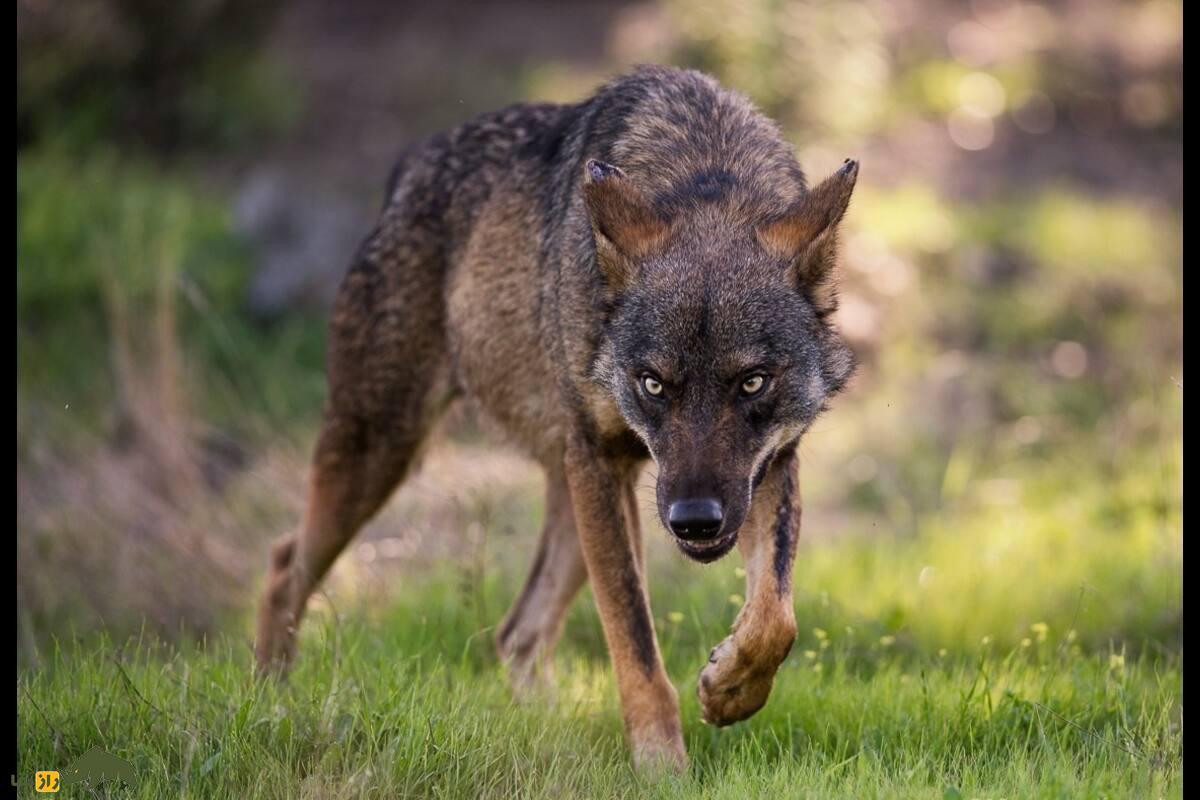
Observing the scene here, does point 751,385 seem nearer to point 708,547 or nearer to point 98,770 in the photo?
point 708,547

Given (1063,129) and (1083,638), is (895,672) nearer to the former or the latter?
(1083,638)

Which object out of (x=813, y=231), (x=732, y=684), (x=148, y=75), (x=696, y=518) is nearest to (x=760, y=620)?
(x=732, y=684)

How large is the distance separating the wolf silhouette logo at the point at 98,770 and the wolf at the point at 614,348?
942 mm

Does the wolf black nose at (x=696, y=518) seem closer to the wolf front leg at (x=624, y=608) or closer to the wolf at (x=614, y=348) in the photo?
the wolf at (x=614, y=348)

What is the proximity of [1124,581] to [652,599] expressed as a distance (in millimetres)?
2156

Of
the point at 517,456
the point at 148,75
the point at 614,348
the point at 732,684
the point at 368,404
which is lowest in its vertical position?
the point at 732,684

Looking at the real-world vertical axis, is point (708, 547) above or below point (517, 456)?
below

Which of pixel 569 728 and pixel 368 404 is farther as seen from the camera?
pixel 368 404

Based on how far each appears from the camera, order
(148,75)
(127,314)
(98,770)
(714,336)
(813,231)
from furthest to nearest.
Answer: (148,75), (127,314), (813,231), (714,336), (98,770)

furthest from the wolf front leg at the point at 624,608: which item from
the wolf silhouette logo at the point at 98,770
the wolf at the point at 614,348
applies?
the wolf silhouette logo at the point at 98,770

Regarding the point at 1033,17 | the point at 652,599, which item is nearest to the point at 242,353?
the point at 652,599

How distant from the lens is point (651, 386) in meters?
4.76

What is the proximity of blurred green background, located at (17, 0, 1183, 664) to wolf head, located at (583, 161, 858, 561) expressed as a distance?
1827mm

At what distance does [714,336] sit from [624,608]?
1054 millimetres
